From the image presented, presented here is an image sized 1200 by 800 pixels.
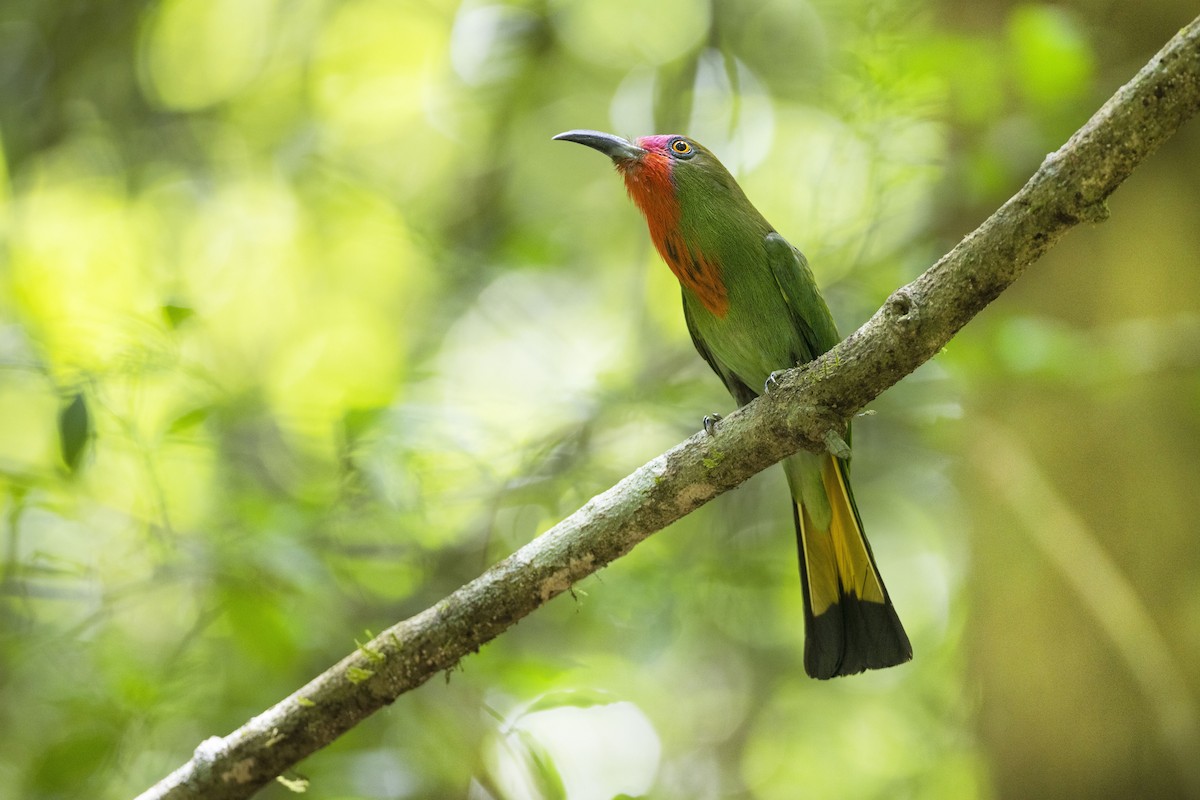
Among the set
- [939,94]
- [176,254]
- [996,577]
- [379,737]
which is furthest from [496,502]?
[176,254]

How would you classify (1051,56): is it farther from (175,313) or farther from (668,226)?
(175,313)

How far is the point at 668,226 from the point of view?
338cm

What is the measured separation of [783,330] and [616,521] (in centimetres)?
116

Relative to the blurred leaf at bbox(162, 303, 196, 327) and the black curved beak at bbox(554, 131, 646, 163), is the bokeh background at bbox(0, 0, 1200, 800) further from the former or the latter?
the black curved beak at bbox(554, 131, 646, 163)

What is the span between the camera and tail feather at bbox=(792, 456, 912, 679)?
10.3 ft

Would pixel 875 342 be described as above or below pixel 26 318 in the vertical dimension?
below

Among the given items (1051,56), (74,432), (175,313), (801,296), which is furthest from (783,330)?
(74,432)

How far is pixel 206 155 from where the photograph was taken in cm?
618

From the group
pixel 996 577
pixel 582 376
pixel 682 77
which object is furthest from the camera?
pixel 682 77

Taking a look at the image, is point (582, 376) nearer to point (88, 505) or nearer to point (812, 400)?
point (88, 505)

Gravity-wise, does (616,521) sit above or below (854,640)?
above

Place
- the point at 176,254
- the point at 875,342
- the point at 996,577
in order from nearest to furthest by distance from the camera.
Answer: the point at 875,342
the point at 996,577
the point at 176,254

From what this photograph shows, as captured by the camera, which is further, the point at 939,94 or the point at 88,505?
the point at 939,94

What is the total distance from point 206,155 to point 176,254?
2.40ft
